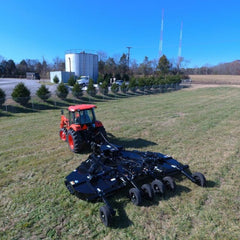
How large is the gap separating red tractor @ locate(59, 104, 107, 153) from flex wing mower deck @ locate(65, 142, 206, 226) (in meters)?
1.57

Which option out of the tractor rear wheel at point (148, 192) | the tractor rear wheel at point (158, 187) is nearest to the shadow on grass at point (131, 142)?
the tractor rear wheel at point (158, 187)

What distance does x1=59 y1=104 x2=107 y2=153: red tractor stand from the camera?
6.96m

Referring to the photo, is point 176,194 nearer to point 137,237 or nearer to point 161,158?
point 161,158

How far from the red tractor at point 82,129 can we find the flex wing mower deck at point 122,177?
61.6 inches

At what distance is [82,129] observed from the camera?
7.17 metres

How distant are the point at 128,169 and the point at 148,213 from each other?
3.73ft

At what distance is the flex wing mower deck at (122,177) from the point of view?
4066 mm

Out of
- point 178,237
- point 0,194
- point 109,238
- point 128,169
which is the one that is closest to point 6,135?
point 0,194

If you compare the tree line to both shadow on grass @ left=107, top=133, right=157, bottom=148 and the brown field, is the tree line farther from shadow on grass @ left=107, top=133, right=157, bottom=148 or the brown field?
shadow on grass @ left=107, top=133, right=157, bottom=148

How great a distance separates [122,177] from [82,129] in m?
3.27

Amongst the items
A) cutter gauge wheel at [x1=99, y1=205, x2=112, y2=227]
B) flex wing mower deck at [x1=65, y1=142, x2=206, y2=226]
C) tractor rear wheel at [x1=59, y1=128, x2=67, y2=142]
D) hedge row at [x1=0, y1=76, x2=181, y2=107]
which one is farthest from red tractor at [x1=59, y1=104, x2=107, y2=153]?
hedge row at [x1=0, y1=76, x2=181, y2=107]

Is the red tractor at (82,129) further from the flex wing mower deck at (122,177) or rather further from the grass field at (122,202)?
the flex wing mower deck at (122,177)

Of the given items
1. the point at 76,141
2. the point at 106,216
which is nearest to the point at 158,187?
the point at 106,216

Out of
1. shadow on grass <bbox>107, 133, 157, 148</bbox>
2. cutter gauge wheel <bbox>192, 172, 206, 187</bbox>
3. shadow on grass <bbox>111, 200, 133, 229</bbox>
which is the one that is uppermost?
cutter gauge wheel <bbox>192, 172, 206, 187</bbox>
